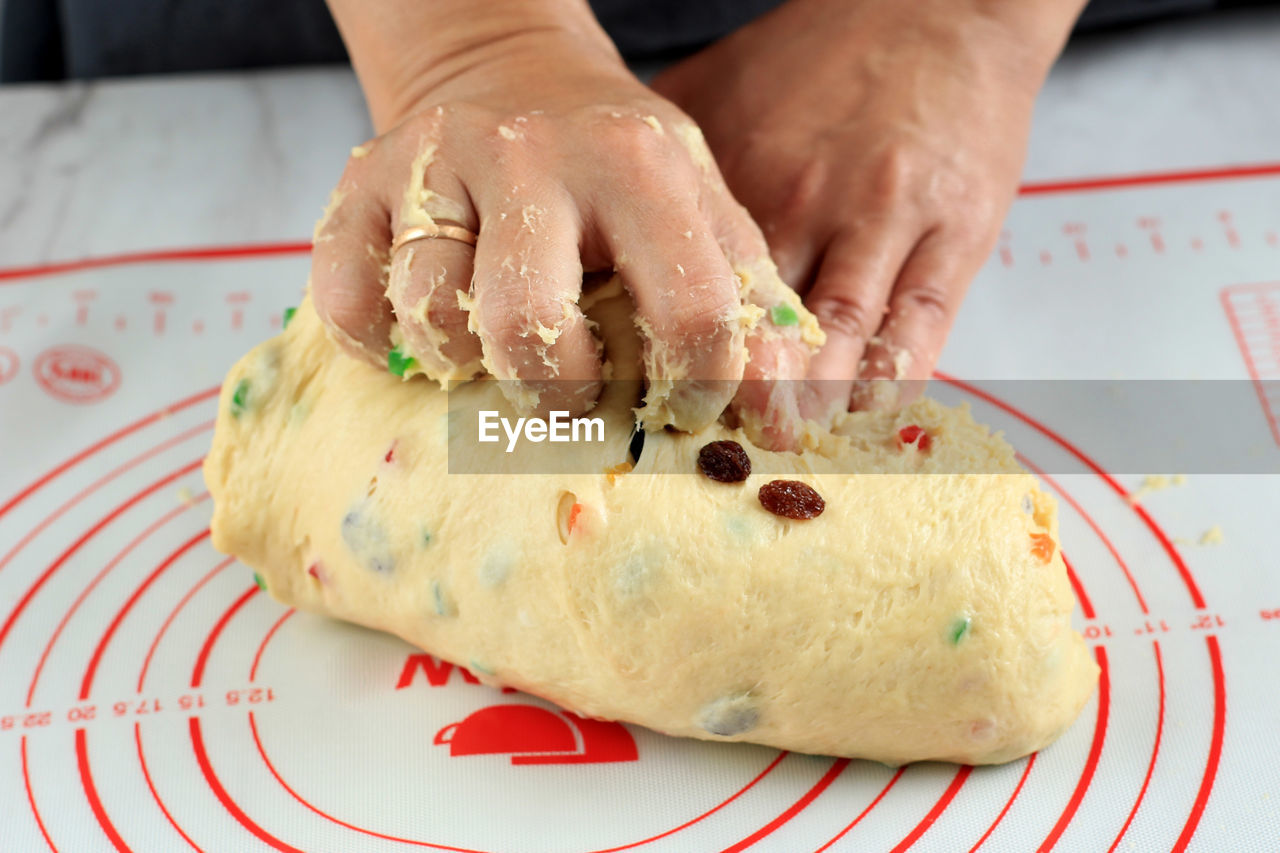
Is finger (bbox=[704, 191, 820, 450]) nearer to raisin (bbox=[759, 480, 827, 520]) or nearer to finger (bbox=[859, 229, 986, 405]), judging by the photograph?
raisin (bbox=[759, 480, 827, 520])

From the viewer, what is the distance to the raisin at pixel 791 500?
1246 millimetres

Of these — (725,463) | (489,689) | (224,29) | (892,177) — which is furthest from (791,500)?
(224,29)

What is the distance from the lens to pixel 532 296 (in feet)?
3.65

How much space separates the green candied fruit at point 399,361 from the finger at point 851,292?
1.77 ft

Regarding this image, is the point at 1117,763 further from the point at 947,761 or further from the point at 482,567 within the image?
the point at 482,567

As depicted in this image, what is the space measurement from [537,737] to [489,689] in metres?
0.11

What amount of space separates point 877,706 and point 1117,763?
368mm

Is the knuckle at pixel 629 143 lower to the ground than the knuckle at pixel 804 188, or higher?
higher

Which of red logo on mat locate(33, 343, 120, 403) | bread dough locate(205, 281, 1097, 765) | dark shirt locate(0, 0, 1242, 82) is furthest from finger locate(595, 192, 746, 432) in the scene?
dark shirt locate(0, 0, 1242, 82)

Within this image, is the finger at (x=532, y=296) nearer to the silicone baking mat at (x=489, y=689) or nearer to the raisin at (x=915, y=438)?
the raisin at (x=915, y=438)

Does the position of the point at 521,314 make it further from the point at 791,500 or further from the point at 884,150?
the point at 884,150

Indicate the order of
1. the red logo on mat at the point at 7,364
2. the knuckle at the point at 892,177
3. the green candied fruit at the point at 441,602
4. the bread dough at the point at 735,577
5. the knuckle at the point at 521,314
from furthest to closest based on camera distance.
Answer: the red logo on mat at the point at 7,364 → the knuckle at the point at 892,177 → the green candied fruit at the point at 441,602 → the bread dough at the point at 735,577 → the knuckle at the point at 521,314

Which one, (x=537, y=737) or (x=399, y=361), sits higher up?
(x=399, y=361)

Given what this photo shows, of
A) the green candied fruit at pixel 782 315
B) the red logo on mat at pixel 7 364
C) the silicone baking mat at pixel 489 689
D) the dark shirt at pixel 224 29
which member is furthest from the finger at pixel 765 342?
the red logo on mat at pixel 7 364
